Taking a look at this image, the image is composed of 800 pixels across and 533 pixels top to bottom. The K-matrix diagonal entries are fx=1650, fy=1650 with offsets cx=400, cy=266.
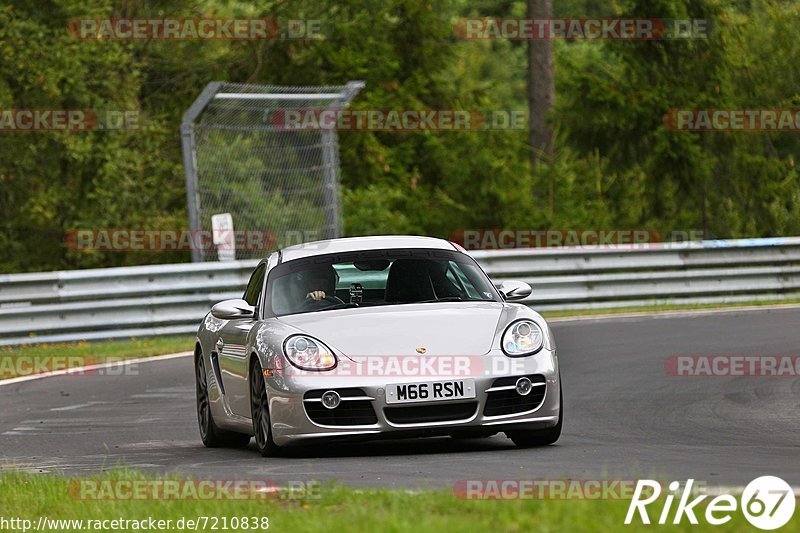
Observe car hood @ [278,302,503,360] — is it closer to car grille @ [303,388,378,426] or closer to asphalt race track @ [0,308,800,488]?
car grille @ [303,388,378,426]

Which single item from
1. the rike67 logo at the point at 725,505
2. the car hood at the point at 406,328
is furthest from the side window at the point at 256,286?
the rike67 logo at the point at 725,505

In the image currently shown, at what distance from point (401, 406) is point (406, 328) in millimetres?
556

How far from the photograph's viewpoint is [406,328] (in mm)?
9609

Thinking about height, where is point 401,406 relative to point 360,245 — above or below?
below

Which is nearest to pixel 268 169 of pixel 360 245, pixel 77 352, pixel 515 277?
pixel 515 277

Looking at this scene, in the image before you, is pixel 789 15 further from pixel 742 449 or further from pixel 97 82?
pixel 742 449

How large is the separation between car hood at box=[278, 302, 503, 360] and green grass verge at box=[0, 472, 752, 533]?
6.58 ft

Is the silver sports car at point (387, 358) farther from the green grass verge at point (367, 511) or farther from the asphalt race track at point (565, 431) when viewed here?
the green grass verge at point (367, 511)

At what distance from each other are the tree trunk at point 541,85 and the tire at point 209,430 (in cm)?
2089

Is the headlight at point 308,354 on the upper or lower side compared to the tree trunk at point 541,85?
lower

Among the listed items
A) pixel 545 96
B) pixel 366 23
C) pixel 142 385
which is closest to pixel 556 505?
pixel 142 385

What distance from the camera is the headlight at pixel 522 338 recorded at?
31.4ft

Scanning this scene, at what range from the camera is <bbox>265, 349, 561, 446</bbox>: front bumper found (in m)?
9.27

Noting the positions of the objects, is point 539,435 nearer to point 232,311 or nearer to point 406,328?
point 406,328
